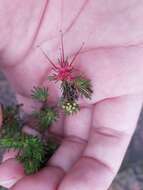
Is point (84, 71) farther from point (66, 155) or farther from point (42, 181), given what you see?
point (42, 181)

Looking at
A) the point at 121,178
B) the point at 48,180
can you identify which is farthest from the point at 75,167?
the point at 121,178

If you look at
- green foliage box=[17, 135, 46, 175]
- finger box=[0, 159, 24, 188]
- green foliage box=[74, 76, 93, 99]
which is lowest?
finger box=[0, 159, 24, 188]

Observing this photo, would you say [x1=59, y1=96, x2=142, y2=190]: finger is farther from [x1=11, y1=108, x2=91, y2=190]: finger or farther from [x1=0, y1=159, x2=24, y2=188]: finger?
[x1=0, y1=159, x2=24, y2=188]: finger

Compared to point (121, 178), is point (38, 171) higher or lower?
higher

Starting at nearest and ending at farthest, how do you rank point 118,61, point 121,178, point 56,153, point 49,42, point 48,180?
point 48,180, point 56,153, point 118,61, point 49,42, point 121,178

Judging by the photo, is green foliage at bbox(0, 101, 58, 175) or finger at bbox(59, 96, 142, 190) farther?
green foliage at bbox(0, 101, 58, 175)

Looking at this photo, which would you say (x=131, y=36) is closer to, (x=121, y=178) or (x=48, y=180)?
(x=48, y=180)

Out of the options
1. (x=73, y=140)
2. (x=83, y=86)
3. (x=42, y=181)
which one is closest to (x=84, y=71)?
(x=83, y=86)

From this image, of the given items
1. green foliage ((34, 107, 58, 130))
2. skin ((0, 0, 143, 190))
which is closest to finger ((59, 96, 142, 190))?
skin ((0, 0, 143, 190))
